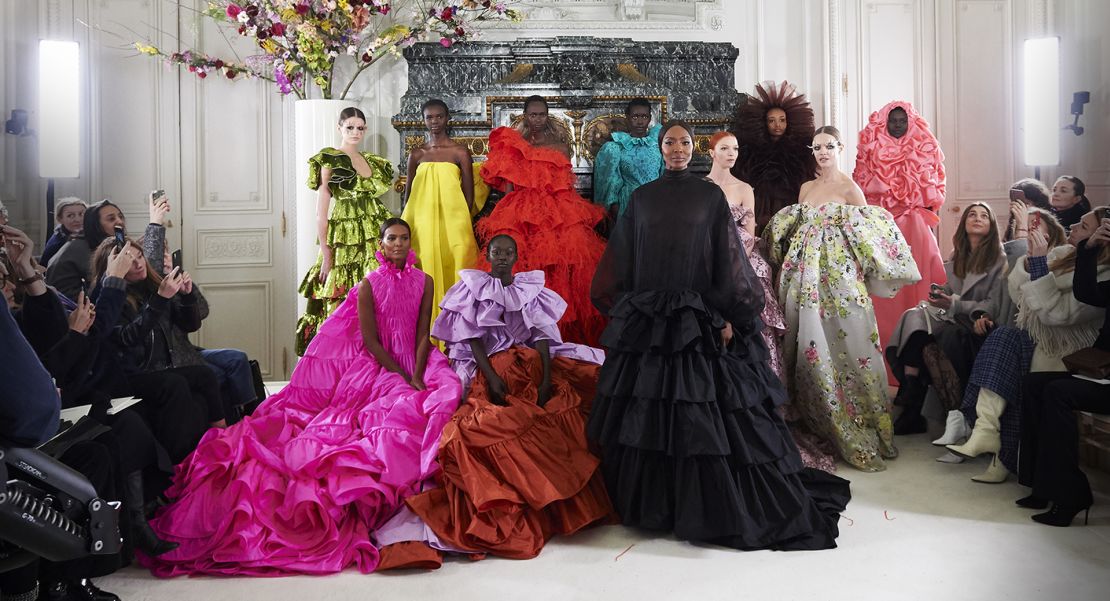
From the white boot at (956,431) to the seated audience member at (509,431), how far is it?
194cm

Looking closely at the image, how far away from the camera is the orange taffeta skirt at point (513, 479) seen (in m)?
3.30

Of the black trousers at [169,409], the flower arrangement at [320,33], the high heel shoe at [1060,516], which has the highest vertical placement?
the flower arrangement at [320,33]

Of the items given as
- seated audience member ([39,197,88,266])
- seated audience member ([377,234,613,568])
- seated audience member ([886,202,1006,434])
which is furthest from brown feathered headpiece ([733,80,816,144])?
seated audience member ([39,197,88,266])

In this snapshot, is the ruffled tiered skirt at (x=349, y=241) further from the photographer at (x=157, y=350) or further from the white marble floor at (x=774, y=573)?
the white marble floor at (x=774, y=573)

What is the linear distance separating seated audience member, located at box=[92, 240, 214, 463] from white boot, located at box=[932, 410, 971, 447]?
145 inches

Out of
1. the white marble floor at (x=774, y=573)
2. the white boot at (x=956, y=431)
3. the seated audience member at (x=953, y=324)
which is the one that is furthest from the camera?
the seated audience member at (x=953, y=324)

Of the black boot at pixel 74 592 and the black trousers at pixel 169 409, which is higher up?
the black trousers at pixel 169 409

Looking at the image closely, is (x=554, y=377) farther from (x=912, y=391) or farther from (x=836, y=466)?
(x=912, y=391)

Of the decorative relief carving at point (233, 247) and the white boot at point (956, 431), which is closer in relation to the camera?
the white boot at point (956, 431)

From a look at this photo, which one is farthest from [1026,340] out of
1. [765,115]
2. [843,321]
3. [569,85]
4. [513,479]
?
[569,85]

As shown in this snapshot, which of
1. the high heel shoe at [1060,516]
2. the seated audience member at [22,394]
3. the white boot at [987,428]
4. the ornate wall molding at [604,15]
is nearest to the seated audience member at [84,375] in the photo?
the seated audience member at [22,394]

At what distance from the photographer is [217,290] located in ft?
22.2

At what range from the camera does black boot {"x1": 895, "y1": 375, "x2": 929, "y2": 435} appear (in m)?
5.09

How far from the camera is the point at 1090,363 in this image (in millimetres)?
3666
